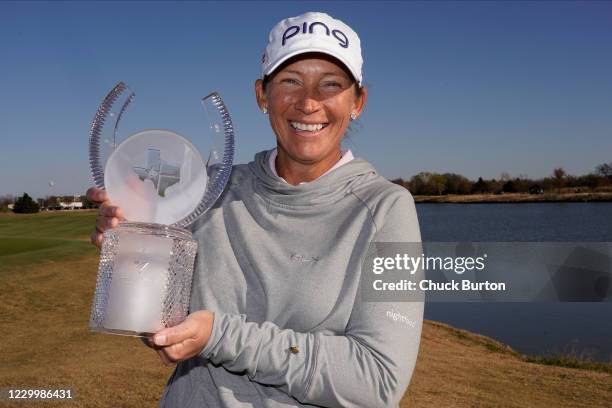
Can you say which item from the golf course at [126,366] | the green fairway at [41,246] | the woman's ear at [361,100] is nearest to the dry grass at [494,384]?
the golf course at [126,366]

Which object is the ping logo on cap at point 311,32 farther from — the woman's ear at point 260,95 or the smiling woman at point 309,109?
the woman's ear at point 260,95

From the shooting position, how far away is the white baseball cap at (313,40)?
204 cm

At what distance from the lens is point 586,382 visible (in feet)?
31.6

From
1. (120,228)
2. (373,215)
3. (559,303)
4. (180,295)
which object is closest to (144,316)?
(180,295)

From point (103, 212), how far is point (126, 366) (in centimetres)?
636

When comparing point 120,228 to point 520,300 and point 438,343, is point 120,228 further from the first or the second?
point 520,300

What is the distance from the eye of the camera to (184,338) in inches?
68.0

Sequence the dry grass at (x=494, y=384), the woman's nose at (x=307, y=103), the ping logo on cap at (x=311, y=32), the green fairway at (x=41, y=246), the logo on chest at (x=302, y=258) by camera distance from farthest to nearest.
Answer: the green fairway at (x=41, y=246)
the dry grass at (x=494, y=384)
the woman's nose at (x=307, y=103)
the ping logo on cap at (x=311, y=32)
the logo on chest at (x=302, y=258)

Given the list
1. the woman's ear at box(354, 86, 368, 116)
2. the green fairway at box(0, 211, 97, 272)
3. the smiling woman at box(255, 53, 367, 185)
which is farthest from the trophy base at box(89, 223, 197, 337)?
the green fairway at box(0, 211, 97, 272)

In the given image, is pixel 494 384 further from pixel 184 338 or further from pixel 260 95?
pixel 184 338

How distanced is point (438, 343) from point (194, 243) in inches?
466

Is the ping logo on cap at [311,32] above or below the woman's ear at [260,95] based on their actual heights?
above

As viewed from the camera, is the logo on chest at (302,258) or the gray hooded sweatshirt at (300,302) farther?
the logo on chest at (302,258)

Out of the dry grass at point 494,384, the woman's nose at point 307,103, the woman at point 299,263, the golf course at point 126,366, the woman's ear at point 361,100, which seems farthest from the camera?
the dry grass at point 494,384
